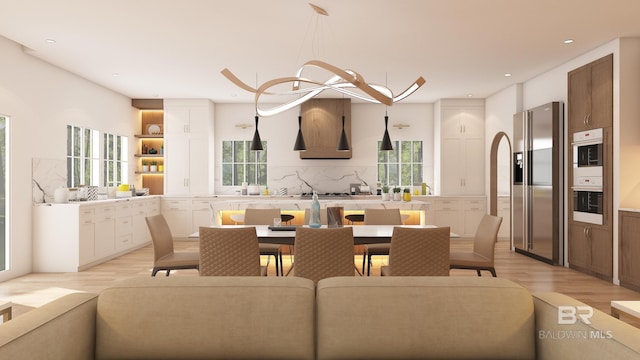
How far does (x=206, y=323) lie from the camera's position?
176cm

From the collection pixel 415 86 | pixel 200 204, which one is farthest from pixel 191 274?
pixel 415 86

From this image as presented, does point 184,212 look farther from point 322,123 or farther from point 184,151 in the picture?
point 322,123

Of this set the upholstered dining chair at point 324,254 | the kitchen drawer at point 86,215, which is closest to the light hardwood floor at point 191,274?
the kitchen drawer at point 86,215

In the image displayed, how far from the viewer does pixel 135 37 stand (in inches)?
201

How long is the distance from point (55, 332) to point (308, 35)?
4.21 metres

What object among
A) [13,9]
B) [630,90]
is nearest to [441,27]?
[630,90]

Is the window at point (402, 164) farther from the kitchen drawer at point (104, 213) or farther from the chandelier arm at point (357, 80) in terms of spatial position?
the chandelier arm at point (357, 80)

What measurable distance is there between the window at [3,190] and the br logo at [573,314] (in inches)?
242

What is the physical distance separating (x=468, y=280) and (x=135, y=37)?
4.83 m

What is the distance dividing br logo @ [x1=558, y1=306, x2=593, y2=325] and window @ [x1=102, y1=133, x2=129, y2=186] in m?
7.81

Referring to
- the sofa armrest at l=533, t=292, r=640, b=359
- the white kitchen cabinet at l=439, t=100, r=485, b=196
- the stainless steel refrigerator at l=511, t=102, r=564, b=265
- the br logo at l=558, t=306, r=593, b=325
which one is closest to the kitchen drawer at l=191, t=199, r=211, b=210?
the white kitchen cabinet at l=439, t=100, r=485, b=196

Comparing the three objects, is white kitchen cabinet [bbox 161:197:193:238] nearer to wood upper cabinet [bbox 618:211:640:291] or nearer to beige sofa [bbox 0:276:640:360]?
beige sofa [bbox 0:276:640:360]

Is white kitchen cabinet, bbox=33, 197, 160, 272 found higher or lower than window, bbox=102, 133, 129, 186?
lower

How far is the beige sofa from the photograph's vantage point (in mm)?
1739
